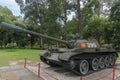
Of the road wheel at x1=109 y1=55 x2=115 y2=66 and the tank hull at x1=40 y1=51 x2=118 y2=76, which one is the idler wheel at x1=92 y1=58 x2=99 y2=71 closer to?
the tank hull at x1=40 y1=51 x2=118 y2=76

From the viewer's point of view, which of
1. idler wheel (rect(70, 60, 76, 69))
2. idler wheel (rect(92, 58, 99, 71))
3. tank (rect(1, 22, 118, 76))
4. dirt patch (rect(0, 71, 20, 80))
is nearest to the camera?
dirt patch (rect(0, 71, 20, 80))

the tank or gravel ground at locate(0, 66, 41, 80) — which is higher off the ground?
the tank

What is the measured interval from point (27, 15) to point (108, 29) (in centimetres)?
1349

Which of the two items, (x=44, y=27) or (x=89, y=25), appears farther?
(x=44, y=27)

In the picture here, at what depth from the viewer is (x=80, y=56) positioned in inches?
416

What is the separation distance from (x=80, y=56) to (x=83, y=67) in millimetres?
649

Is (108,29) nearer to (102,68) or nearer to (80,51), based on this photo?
(102,68)

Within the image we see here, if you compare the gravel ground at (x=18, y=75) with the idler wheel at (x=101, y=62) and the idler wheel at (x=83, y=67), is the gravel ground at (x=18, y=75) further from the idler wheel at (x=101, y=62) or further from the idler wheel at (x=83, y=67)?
the idler wheel at (x=101, y=62)

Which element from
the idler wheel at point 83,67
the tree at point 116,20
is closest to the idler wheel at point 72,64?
the idler wheel at point 83,67

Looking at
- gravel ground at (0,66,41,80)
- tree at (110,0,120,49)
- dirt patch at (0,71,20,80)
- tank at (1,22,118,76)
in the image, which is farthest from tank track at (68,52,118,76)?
tree at (110,0,120,49)

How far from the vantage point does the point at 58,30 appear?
1239 inches

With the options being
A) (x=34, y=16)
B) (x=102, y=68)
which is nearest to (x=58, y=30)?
(x=34, y=16)

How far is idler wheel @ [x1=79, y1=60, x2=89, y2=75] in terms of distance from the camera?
34.5 ft

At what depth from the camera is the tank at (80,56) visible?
33.2 ft
